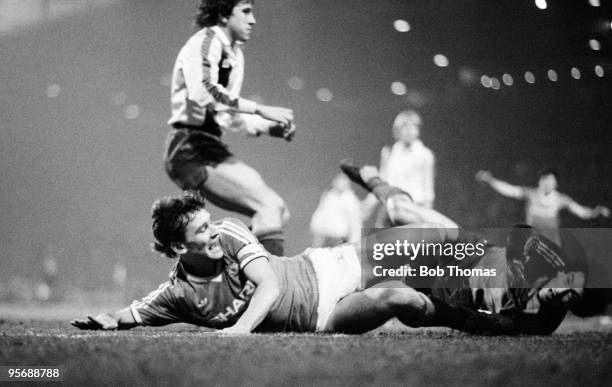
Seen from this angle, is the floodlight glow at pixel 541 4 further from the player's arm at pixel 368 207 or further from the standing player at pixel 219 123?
the standing player at pixel 219 123

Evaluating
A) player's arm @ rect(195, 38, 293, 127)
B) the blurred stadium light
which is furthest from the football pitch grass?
the blurred stadium light

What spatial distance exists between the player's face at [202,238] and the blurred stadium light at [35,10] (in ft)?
15.0

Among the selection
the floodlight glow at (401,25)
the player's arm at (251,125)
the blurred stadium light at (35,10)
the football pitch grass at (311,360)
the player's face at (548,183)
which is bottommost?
the football pitch grass at (311,360)

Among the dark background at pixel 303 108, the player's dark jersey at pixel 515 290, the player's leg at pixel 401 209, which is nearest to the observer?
the player's dark jersey at pixel 515 290

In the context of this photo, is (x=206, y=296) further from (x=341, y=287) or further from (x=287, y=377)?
(x=287, y=377)

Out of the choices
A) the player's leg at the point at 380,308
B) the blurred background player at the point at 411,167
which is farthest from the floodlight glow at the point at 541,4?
the player's leg at the point at 380,308

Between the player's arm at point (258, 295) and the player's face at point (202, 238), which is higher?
the player's face at point (202, 238)

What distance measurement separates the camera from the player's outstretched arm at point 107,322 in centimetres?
260

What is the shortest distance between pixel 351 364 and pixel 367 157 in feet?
20.4

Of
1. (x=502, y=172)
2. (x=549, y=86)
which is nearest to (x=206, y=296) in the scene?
(x=549, y=86)

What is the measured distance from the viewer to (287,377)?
1.40 m

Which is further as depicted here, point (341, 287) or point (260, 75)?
point (260, 75)

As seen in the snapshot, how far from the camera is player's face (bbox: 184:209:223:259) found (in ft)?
8.15

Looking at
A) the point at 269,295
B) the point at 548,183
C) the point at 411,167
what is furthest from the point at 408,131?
the point at 269,295
